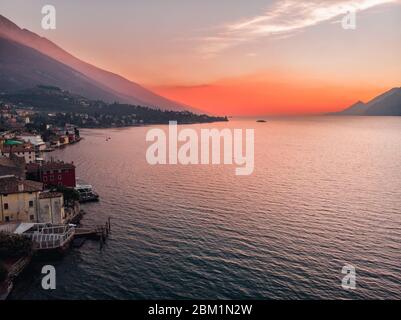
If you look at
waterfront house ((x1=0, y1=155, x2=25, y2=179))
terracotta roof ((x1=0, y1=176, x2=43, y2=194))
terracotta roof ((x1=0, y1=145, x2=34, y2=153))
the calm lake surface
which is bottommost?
the calm lake surface

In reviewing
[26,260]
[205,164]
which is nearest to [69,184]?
[26,260]

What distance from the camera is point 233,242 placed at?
4291 cm

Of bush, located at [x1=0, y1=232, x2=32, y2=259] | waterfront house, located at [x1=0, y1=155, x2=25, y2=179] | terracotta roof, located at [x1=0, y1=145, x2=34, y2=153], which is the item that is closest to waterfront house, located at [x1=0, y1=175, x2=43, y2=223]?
bush, located at [x1=0, y1=232, x2=32, y2=259]

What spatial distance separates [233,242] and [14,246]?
23908 mm

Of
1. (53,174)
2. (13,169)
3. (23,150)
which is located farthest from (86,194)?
(23,150)

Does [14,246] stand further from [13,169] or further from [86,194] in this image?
[86,194]

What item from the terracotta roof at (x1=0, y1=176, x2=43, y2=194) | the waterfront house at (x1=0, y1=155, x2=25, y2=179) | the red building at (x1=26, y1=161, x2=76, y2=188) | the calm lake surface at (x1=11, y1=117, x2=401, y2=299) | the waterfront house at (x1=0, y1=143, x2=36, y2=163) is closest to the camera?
the calm lake surface at (x1=11, y1=117, x2=401, y2=299)

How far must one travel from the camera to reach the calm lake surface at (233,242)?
32656 mm

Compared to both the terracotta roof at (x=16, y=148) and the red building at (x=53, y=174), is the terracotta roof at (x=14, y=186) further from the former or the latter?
the terracotta roof at (x=16, y=148)

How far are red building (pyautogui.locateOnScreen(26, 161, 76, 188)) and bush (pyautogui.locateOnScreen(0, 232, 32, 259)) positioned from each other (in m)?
25.3

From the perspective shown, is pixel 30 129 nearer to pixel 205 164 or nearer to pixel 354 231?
pixel 205 164

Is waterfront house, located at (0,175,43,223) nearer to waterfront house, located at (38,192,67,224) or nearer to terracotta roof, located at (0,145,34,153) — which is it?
waterfront house, located at (38,192,67,224)

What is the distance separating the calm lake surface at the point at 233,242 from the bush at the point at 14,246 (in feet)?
6.70

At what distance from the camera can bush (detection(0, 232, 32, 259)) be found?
3566cm
